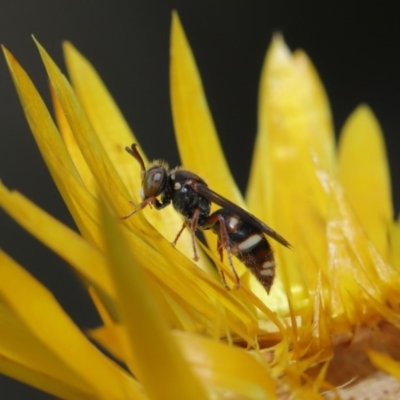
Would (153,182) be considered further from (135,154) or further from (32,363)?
(32,363)

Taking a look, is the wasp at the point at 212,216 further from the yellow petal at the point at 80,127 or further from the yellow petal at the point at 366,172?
the yellow petal at the point at 366,172

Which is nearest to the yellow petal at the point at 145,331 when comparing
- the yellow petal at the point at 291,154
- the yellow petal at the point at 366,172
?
the yellow petal at the point at 291,154

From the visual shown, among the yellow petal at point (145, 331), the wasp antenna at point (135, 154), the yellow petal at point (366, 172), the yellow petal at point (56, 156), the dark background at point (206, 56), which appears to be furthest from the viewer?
the dark background at point (206, 56)

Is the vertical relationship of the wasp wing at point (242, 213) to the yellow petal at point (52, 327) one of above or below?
below

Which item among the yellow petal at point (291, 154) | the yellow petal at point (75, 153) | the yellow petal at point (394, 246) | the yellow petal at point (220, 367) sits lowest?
the yellow petal at point (394, 246)

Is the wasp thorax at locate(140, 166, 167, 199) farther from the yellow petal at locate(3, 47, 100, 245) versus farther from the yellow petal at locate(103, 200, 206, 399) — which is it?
the yellow petal at locate(103, 200, 206, 399)

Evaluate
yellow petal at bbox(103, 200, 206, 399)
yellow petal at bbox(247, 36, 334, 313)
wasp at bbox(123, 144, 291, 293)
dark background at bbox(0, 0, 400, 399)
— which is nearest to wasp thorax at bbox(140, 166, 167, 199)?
wasp at bbox(123, 144, 291, 293)

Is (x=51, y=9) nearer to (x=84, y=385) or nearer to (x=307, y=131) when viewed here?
(x=307, y=131)
